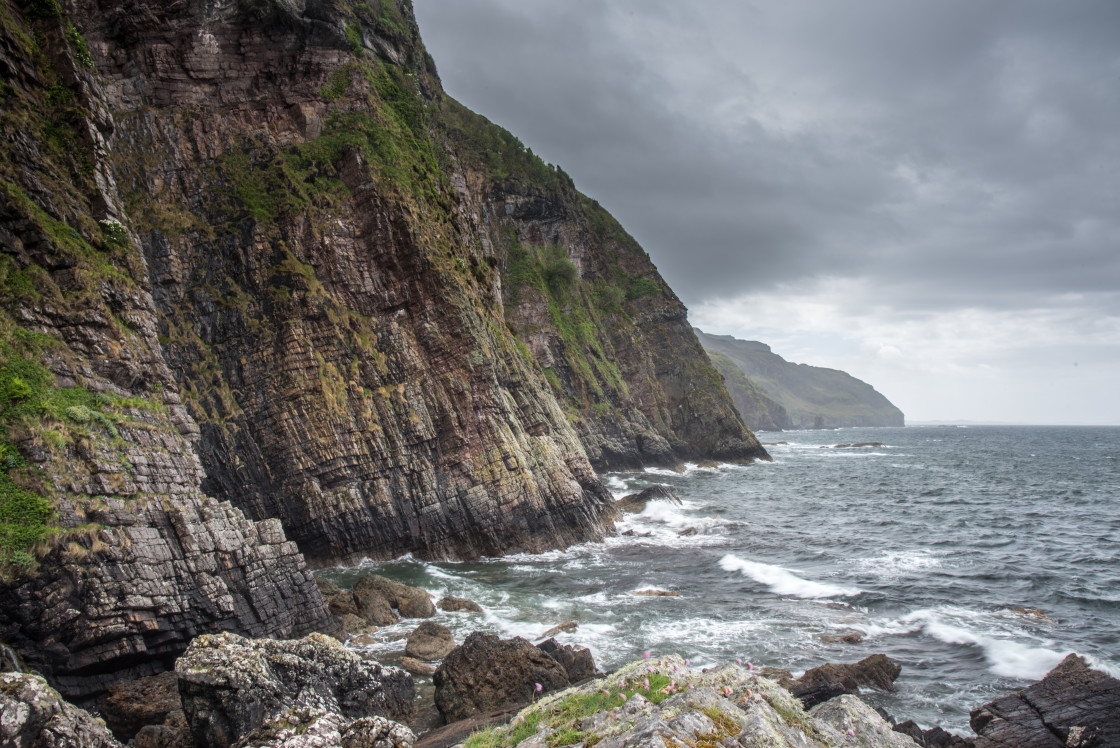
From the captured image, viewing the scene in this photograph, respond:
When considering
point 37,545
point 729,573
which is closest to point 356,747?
point 37,545

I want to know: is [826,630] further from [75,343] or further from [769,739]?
[75,343]

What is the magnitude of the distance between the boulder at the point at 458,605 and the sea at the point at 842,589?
0.41m

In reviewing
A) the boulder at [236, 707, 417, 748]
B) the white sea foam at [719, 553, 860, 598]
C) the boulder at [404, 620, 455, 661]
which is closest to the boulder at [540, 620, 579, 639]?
the boulder at [404, 620, 455, 661]

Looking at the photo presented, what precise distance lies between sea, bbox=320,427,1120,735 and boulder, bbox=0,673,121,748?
8070 mm

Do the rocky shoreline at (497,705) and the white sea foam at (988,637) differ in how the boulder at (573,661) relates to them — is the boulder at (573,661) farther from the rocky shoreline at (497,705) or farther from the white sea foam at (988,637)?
the white sea foam at (988,637)

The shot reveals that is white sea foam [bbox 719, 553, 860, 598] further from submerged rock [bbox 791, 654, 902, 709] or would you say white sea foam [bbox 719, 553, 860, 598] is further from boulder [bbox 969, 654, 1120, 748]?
boulder [bbox 969, 654, 1120, 748]

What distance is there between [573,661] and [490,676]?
2334 mm

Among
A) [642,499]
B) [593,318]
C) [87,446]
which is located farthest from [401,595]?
[593,318]

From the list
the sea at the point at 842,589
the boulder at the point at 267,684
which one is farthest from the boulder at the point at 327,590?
Answer: the boulder at the point at 267,684

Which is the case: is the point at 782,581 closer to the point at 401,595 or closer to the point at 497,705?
the point at 401,595

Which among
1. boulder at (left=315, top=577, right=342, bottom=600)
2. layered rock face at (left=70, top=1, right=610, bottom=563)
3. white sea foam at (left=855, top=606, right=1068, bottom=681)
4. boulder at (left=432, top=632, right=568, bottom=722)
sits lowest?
white sea foam at (left=855, top=606, right=1068, bottom=681)

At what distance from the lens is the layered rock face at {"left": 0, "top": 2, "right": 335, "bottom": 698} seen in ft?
34.9

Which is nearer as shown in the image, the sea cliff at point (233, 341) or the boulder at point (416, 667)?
the sea cliff at point (233, 341)

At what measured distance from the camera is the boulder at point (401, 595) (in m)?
18.0
